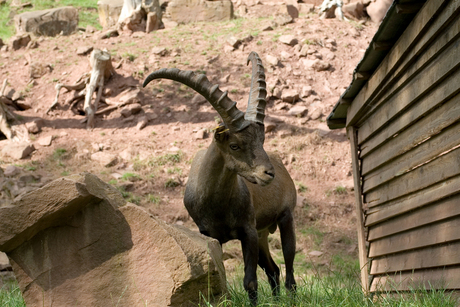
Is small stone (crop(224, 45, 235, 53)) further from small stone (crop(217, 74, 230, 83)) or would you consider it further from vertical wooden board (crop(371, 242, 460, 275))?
vertical wooden board (crop(371, 242, 460, 275))

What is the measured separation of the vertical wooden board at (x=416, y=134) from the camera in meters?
4.48

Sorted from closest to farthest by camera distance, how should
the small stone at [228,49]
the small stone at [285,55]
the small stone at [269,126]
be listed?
the small stone at [269,126]
the small stone at [285,55]
the small stone at [228,49]

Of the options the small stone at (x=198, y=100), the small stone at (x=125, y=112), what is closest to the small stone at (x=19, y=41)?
the small stone at (x=125, y=112)

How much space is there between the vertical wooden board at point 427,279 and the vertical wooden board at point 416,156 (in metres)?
1.09

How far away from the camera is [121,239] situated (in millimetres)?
4316

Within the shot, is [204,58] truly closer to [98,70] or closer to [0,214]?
[98,70]

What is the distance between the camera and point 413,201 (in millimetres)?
5332

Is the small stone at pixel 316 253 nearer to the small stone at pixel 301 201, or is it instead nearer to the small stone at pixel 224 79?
the small stone at pixel 301 201

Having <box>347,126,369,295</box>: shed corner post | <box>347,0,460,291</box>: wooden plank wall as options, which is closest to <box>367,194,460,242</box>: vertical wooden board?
<box>347,0,460,291</box>: wooden plank wall

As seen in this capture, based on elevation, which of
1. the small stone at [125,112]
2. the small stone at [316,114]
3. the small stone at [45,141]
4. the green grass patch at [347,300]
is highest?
the small stone at [125,112]

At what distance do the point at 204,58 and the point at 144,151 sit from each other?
5605mm

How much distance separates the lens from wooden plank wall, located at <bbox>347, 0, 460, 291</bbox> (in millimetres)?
4449

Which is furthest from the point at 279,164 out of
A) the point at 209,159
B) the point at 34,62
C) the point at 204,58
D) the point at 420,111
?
the point at 34,62

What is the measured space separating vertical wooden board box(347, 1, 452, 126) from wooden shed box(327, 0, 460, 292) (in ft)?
0.03
